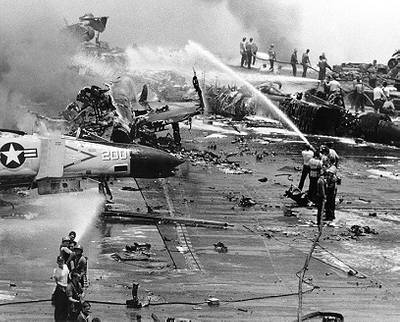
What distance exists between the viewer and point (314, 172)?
21594 millimetres

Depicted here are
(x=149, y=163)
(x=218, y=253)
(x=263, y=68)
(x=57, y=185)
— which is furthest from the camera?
(x=263, y=68)

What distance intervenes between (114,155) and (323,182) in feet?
15.5

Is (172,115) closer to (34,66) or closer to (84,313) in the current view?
(34,66)

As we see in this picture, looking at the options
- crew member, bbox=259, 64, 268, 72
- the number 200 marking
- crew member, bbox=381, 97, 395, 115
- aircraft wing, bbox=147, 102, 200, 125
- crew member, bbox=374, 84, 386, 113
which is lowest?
the number 200 marking

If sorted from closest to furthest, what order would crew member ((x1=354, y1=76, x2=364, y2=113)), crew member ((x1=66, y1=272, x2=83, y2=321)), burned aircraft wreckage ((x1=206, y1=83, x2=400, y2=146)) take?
crew member ((x1=66, y1=272, x2=83, y2=321)) < burned aircraft wreckage ((x1=206, y1=83, x2=400, y2=146)) < crew member ((x1=354, y1=76, x2=364, y2=113))

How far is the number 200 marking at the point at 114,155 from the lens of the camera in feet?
65.4

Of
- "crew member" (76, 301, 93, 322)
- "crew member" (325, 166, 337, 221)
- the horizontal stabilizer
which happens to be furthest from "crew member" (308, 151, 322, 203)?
"crew member" (76, 301, 93, 322)

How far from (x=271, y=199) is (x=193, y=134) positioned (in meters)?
10.8

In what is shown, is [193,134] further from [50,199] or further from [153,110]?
[50,199]

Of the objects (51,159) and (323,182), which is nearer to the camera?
(51,159)

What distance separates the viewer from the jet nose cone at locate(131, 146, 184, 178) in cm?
2030

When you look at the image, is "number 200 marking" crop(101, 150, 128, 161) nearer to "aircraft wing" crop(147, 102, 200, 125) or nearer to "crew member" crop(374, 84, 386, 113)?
"aircraft wing" crop(147, 102, 200, 125)

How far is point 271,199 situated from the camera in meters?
22.9

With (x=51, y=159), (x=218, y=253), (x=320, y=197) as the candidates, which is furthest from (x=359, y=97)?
(x=218, y=253)
